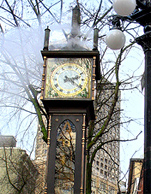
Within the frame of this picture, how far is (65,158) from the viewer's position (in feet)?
18.3

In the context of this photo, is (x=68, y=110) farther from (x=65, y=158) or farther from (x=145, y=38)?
(x=145, y=38)

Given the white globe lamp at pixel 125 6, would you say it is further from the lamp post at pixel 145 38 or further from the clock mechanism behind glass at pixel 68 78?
the clock mechanism behind glass at pixel 68 78

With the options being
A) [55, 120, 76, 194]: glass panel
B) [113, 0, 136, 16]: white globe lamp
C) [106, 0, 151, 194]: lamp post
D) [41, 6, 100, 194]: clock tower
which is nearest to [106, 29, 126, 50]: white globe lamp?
[106, 0, 151, 194]: lamp post

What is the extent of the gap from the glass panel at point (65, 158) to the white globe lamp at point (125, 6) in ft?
6.24

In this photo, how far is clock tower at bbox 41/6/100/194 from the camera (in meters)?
5.45

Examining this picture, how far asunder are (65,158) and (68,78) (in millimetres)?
1225

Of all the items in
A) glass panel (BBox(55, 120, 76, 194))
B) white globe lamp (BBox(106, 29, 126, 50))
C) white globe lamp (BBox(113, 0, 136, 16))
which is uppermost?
white globe lamp (BBox(113, 0, 136, 16))

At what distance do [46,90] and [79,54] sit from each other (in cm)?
77

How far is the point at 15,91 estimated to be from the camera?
9.56 meters

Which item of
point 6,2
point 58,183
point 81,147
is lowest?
point 58,183

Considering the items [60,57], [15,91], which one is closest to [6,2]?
[15,91]

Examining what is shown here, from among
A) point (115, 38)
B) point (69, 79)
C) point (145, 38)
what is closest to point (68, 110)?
point (69, 79)

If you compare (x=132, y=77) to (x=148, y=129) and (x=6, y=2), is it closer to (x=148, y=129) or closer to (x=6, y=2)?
(x=6, y=2)

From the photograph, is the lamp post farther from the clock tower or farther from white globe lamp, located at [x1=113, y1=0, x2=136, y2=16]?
the clock tower
